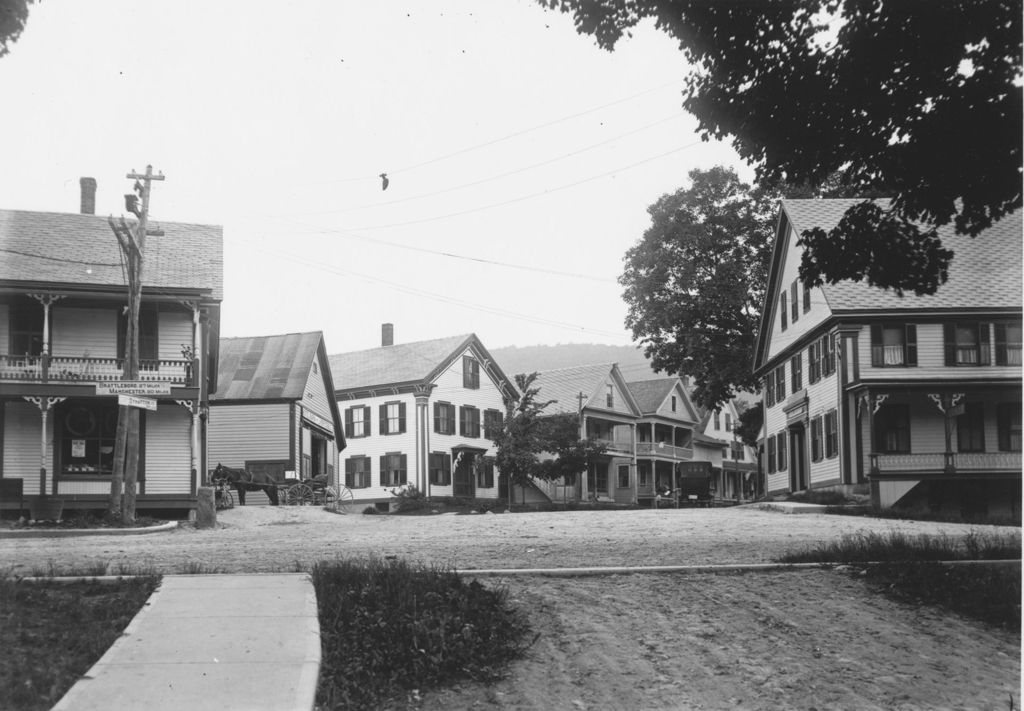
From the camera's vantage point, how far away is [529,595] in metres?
9.72

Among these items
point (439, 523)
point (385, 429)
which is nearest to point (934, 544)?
point (439, 523)

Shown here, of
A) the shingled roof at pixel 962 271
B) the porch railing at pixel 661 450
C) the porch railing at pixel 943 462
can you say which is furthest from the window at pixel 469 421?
the porch railing at pixel 943 462

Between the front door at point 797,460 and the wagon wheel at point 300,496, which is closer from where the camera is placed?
the wagon wheel at point 300,496

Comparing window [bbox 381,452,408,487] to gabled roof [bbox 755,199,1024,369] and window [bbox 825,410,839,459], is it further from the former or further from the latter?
window [bbox 825,410,839,459]

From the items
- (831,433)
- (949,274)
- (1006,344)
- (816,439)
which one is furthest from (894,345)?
(949,274)

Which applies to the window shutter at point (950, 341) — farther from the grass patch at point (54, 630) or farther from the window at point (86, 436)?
the grass patch at point (54, 630)

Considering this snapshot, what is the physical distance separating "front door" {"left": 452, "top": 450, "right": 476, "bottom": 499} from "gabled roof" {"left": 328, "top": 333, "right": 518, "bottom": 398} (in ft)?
13.6

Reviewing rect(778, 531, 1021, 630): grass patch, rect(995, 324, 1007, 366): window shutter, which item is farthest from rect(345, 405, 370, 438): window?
rect(778, 531, 1021, 630): grass patch

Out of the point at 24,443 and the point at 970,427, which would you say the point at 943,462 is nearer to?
the point at 970,427

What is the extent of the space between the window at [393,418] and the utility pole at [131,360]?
78.6 feet

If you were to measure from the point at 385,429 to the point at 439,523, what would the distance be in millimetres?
27550

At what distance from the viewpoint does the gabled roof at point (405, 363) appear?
45656 millimetres

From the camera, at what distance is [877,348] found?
3069 cm

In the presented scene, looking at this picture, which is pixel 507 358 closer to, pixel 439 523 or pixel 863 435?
pixel 863 435
